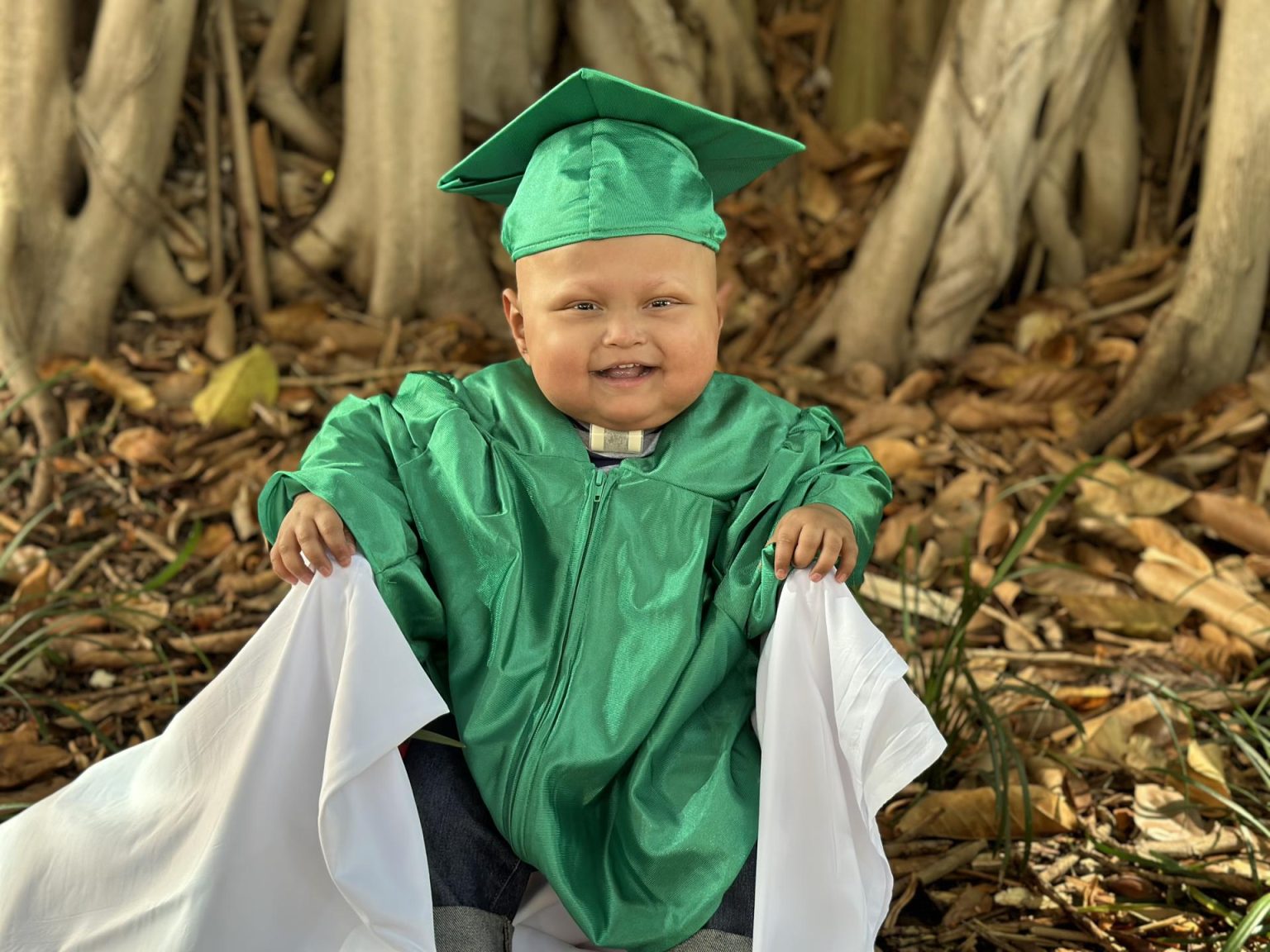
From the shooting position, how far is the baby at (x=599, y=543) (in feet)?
5.79

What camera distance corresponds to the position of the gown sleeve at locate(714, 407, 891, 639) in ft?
5.97

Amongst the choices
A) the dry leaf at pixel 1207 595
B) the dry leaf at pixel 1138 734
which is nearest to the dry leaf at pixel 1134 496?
the dry leaf at pixel 1207 595

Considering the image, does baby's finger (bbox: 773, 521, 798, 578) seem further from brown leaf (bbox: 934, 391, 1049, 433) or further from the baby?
brown leaf (bbox: 934, 391, 1049, 433)

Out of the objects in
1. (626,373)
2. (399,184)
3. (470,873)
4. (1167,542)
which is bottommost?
(470,873)

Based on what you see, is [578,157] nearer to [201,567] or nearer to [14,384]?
[201,567]

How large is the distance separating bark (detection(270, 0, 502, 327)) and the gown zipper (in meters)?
1.91

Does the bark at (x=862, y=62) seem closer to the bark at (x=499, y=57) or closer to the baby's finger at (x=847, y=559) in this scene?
the bark at (x=499, y=57)

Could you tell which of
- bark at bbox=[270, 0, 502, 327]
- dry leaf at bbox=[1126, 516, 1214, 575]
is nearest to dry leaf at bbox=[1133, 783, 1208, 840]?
dry leaf at bbox=[1126, 516, 1214, 575]

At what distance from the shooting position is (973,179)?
3.54 meters

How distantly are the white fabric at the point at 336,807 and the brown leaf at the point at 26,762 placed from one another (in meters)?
0.61

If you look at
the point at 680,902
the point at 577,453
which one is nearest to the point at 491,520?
the point at 577,453

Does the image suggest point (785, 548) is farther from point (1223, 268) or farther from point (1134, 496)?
point (1223, 268)

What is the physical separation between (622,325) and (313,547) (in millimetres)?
486

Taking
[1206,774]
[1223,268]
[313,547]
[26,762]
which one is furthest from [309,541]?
[1223,268]
